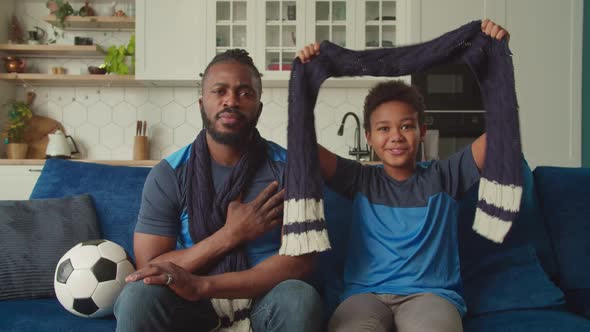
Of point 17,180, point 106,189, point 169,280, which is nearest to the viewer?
point 169,280

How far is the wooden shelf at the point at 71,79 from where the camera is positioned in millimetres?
3777

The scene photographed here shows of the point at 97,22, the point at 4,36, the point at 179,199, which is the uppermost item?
the point at 97,22

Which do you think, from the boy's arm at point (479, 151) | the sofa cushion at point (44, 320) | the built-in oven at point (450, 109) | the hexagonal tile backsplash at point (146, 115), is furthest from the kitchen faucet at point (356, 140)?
the sofa cushion at point (44, 320)

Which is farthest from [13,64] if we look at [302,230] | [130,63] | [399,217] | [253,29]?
[399,217]

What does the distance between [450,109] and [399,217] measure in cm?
218

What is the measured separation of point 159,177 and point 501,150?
38.7 inches

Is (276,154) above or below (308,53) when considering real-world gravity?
below

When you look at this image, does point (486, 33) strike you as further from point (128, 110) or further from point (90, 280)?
point (128, 110)

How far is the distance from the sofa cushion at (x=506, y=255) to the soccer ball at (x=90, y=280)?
1.05 meters

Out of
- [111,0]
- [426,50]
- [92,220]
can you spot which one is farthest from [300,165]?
[111,0]

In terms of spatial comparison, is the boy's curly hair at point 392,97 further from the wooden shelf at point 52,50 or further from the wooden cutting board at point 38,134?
the wooden cutting board at point 38,134

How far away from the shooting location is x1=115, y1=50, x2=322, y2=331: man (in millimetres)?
1296

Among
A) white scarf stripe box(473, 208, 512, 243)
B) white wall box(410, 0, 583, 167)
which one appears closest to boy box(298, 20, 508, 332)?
white scarf stripe box(473, 208, 512, 243)

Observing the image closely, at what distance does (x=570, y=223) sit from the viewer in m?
1.72
